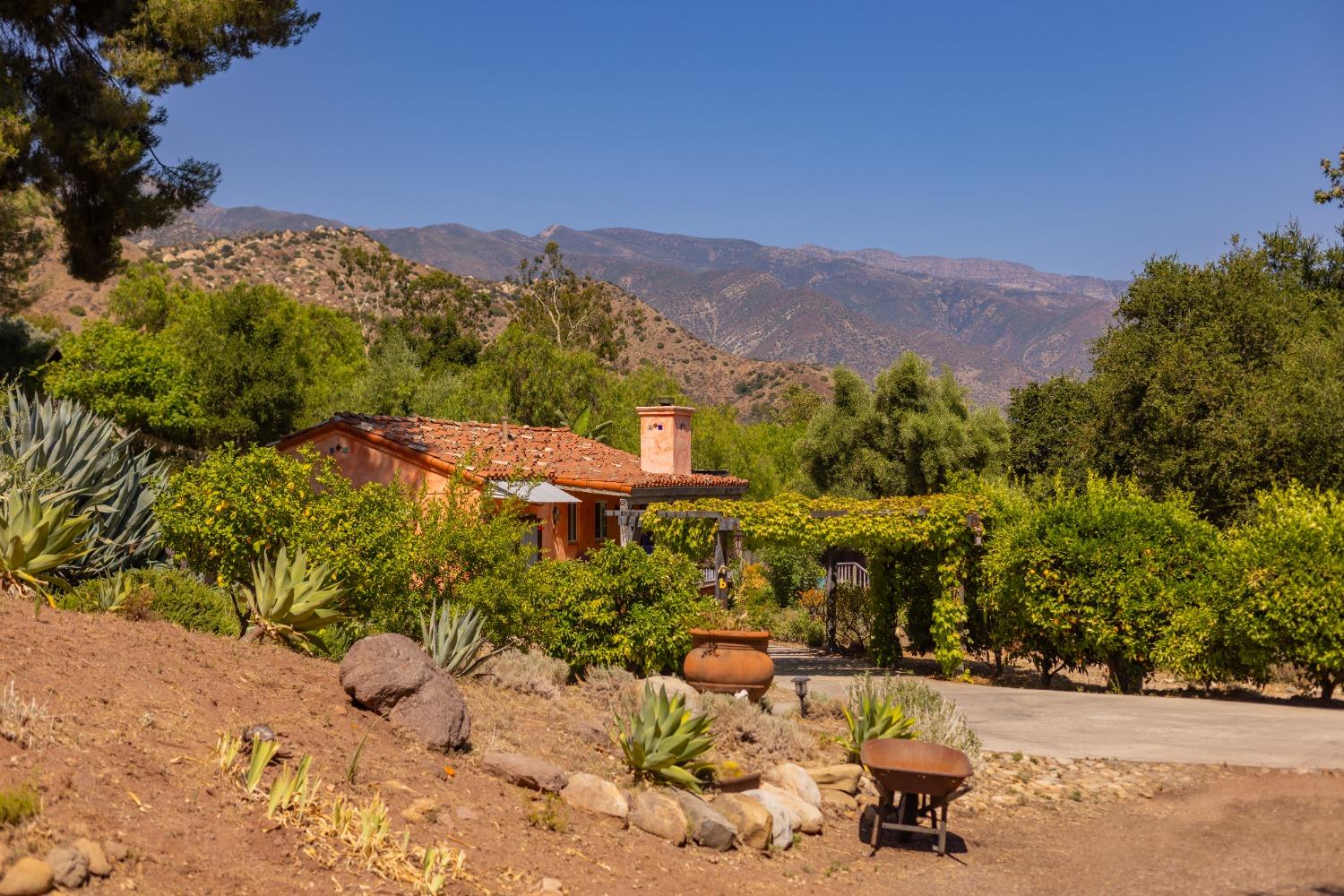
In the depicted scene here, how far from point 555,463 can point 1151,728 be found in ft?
50.4

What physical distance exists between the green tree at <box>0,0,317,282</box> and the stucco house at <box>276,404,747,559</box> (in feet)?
19.4

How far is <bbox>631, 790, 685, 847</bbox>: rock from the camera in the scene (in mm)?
8422

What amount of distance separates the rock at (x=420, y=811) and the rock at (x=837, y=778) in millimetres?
4445

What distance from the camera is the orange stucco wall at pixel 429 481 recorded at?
74.5 feet

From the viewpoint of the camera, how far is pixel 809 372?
103 metres

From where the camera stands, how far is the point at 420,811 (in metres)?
7.27

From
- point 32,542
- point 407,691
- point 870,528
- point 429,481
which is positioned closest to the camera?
point 407,691

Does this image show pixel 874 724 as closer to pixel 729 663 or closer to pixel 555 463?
pixel 729 663

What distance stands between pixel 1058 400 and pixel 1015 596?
2070cm

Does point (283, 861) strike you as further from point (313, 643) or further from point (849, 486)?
point (849, 486)

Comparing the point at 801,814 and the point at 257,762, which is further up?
the point at 257,762

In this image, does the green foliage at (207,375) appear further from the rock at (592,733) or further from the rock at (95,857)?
the rock at (95,857)

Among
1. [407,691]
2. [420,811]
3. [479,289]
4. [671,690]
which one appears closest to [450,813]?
[420,811]

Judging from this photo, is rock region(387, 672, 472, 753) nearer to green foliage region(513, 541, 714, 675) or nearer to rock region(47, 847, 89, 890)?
rock region(47, 847, 89, 890)
